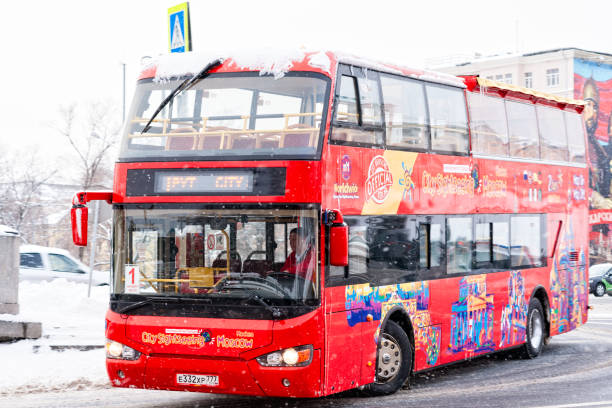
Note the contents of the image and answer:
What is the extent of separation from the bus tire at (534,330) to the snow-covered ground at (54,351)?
675cm

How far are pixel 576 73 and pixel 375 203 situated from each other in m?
83.5

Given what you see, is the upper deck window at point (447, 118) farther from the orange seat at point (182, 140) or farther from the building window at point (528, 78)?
the building window at point (528, 78)

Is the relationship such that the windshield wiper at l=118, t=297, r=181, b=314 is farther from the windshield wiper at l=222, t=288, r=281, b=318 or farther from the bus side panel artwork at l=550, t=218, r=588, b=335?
the bus side panel artwork at l=550, t=218, r=588, b=335

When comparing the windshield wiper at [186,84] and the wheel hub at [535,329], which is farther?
the wheel hub at [535,329]

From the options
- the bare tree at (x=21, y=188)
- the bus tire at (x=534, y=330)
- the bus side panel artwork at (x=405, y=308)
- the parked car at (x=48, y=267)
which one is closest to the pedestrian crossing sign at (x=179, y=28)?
the bus side panel artwork at (x=405, y=308)

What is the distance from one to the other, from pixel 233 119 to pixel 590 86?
8465 centimetres

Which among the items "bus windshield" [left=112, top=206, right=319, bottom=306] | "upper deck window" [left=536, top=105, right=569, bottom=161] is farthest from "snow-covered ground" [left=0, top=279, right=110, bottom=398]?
"upper deck window" [left=536, top=105, right=569, bottom=161]

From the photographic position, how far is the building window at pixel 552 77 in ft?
305

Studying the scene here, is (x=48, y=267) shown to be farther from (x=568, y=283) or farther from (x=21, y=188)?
(x=21, y=188)

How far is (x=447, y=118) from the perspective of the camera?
13.6 meters

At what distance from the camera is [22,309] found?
60.8 feet

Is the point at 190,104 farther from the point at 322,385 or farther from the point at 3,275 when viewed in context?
the point at 3,275

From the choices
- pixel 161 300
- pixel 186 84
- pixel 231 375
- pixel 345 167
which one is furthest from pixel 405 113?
pixel 231 375

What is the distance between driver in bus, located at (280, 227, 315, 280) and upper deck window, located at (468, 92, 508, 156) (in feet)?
15.9
